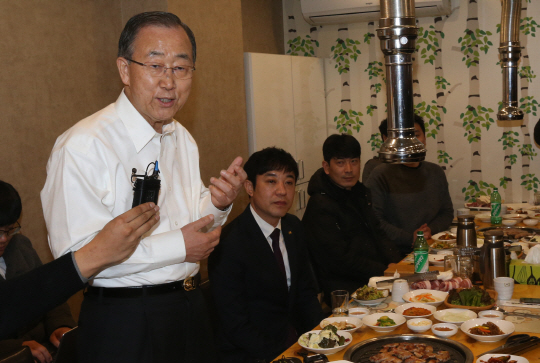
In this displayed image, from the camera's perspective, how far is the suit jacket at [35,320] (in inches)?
96.0

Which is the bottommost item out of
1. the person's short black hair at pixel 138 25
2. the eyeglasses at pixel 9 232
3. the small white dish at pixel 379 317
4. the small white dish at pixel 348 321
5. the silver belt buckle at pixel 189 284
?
the small white dish at pixel 348 321

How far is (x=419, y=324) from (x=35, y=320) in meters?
1.63

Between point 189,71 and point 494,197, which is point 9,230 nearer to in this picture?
point 189,71

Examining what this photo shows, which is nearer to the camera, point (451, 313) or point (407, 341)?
point (407, 341)

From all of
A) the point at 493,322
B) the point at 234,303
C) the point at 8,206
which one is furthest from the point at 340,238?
the point at 8,206

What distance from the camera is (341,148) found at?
339 centimetres

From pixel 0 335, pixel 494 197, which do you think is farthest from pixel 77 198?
pixel 494 197

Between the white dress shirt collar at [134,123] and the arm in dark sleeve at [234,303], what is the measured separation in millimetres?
895

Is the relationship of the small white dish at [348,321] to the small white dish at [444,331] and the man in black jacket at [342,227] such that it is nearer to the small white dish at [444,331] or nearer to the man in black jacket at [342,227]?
the small white dish at [444,331]

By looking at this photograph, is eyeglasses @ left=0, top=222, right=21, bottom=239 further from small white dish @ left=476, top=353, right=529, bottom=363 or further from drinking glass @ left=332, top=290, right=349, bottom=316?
small white dish @ left=476, top=353, right=529, bottom=363

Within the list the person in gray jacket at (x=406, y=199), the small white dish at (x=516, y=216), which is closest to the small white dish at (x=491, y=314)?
the person in gray jacket at (x=406, y=199)

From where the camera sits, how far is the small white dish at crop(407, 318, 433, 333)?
6.07ft

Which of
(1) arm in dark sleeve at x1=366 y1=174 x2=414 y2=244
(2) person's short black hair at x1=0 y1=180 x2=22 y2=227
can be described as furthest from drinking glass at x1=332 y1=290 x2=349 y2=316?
(1) arm in dark sleeve at x1=366 y1=174 x2=414 y2=244

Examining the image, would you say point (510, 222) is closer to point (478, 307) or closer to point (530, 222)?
point (530, 222)
